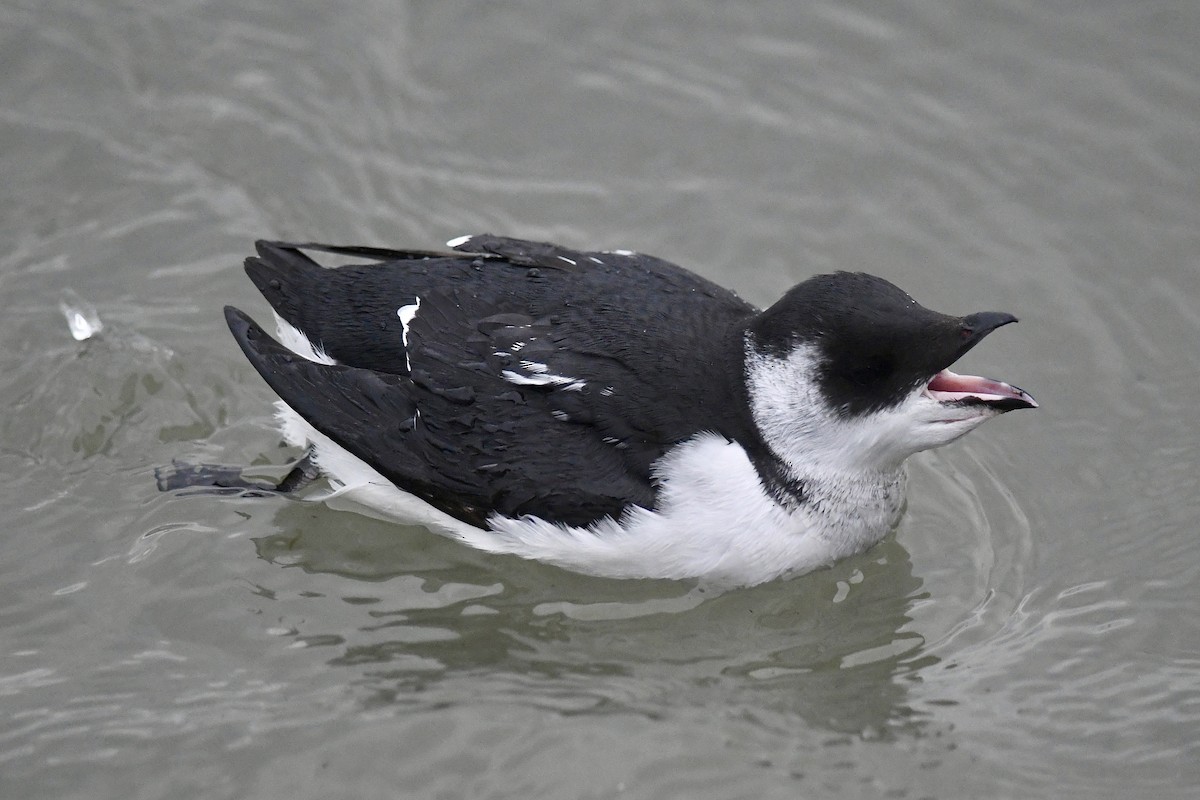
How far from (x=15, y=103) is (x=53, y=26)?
0.66 m

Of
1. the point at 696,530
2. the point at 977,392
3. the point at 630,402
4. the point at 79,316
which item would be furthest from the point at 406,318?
the point at 977,392

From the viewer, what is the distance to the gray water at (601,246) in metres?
4.97

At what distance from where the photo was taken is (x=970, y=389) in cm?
538

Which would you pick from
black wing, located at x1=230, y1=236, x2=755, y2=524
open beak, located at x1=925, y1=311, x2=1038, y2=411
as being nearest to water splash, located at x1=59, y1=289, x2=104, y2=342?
black wing, located at x1=230, y1=236, x2=755, y2=524

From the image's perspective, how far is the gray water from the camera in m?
4.97

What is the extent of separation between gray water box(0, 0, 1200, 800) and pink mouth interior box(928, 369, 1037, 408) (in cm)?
98

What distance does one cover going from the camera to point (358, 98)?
26.6 ft

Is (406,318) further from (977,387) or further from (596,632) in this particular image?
(977,387)

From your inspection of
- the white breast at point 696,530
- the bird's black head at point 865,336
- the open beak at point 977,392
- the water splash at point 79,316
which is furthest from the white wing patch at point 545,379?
the water splash at point 79,316

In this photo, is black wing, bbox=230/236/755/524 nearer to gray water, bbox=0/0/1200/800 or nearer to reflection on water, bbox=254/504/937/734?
reflection on water, bbox=254/504/937/734

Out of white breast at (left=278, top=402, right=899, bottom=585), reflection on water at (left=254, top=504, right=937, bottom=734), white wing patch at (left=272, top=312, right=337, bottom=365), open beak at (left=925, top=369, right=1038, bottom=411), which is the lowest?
reflection on water at (left=254, top=504, right=937, bottom=734)

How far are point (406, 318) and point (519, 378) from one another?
0.56 m

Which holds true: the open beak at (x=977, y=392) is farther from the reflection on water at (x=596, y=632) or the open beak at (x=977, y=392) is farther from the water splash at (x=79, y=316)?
the water splash at (x=79, y=316)

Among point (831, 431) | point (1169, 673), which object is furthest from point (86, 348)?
point (1169, 673)
